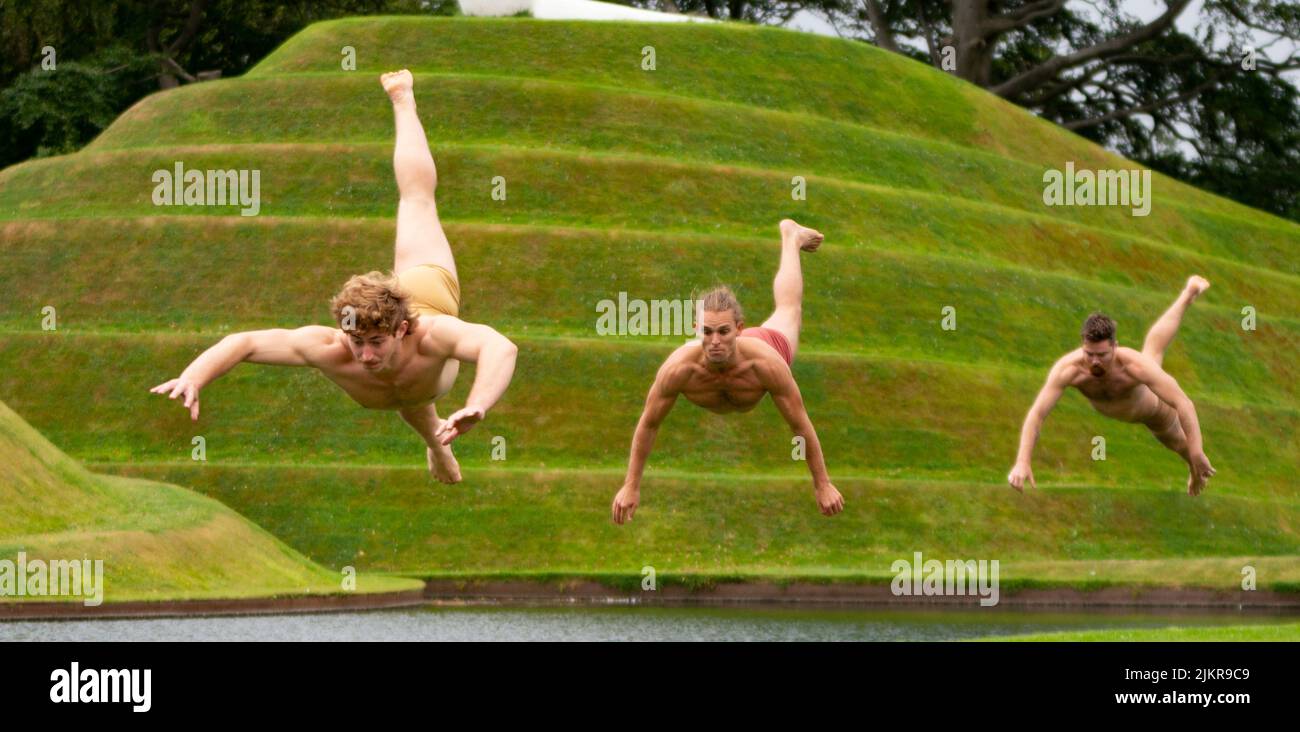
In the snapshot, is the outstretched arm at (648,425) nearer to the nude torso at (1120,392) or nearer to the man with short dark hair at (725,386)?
the man with short dark hair at (725,386)

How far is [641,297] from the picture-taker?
54.1 m

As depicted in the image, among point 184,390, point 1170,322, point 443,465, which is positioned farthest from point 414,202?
point 1170,322

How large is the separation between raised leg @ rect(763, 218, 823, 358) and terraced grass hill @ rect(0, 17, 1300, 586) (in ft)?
65.9

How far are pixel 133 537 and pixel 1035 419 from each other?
21.0m

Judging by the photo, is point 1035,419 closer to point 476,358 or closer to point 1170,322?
point 1170,322

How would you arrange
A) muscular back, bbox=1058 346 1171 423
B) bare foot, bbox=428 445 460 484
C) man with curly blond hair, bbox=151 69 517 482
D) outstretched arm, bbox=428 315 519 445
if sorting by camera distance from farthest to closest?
1. muscular back, bbox=1058 346 1171 423
2. bare foot, bbox=428 445 460 484
3. man with curly blond hair, bbox=151 69 517 482
4. outstretched arm, bbox=428 315 519 445

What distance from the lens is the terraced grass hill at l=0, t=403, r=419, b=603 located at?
36.2 metres

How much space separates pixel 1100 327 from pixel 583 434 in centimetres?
2793

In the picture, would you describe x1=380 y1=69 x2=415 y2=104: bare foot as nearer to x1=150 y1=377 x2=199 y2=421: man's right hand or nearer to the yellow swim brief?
the yellow swim brief

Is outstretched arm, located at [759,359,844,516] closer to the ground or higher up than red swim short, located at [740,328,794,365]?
closer to the ground

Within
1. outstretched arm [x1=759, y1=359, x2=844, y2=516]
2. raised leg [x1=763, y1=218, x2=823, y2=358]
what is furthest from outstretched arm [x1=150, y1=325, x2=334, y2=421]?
raised leg [x1=763, y1=218, x2=823, y2=358]

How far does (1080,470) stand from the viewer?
52.5 m

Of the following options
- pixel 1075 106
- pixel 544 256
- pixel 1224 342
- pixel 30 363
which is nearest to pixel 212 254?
pixel 30 363

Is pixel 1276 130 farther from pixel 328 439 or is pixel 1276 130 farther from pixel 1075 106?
pixel 328 439
